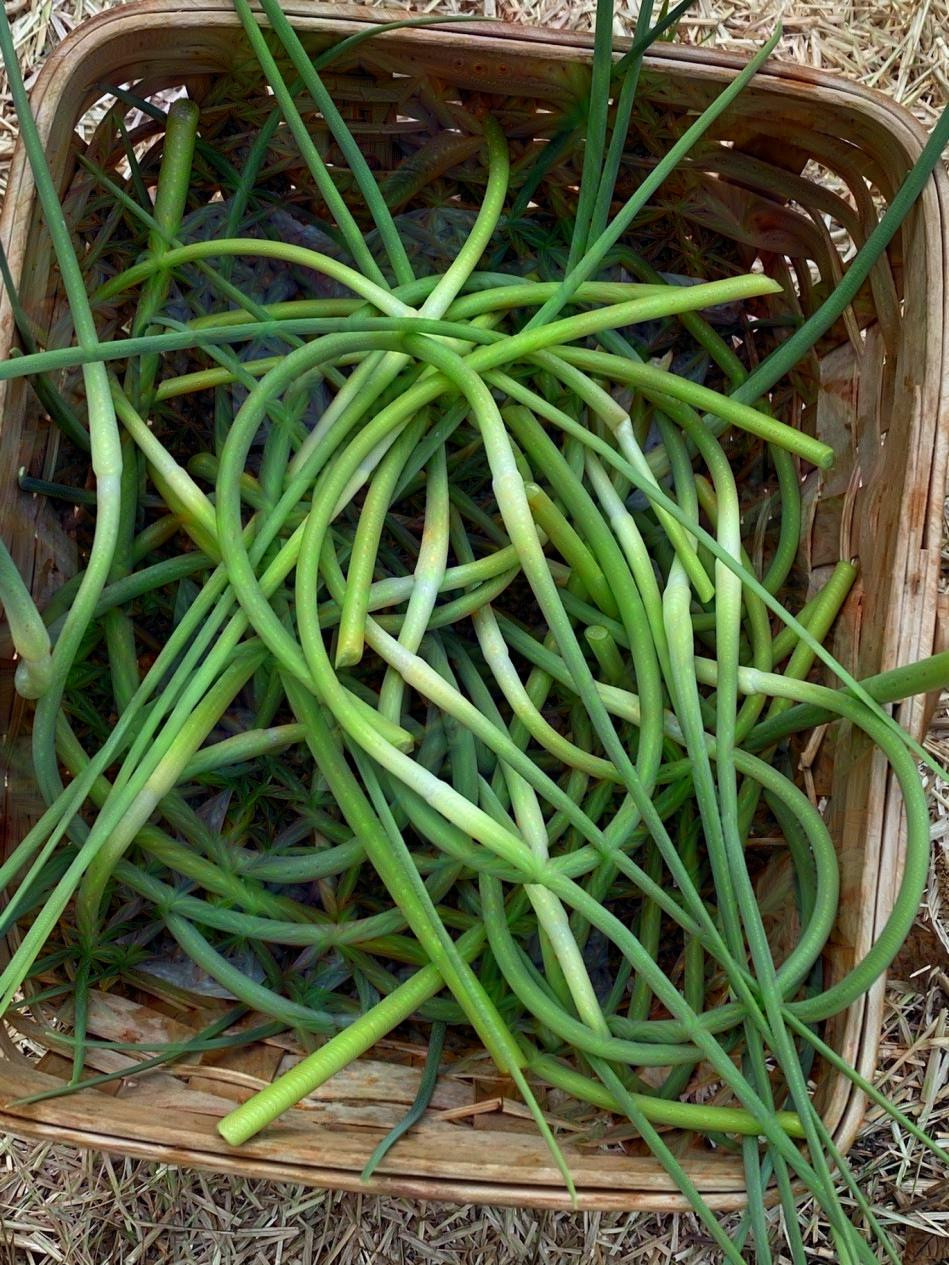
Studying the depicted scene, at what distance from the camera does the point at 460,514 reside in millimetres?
691

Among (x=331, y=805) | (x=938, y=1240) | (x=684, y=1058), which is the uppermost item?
(x=331, y=805)

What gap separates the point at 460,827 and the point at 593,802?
0.34ft

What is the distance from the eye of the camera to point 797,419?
73cm

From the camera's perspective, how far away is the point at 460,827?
22.5 inches

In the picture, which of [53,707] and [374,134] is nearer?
[53,707]

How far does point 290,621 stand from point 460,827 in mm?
148

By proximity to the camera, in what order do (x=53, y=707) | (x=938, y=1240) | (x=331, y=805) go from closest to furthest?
1. (x=53, y=707)
2. (x=331, y=805)
3. (x=938, y=1240)

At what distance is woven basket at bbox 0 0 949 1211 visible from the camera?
0.55 meters

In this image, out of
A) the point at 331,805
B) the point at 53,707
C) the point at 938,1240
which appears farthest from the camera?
the point at 938,1240

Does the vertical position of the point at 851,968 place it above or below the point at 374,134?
below

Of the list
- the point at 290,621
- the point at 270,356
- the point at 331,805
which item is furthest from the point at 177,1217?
the point at 270,356

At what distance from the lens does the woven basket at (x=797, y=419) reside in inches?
21.8

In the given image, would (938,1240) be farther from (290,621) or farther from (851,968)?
(290,621)

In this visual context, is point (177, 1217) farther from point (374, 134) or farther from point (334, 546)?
point (374, 134)
